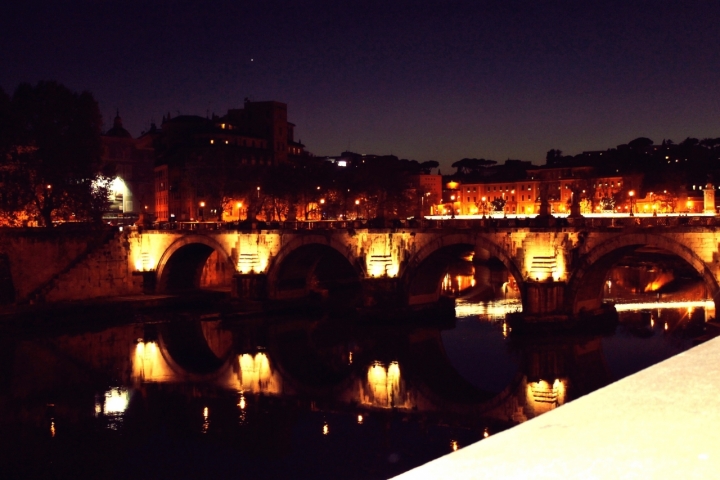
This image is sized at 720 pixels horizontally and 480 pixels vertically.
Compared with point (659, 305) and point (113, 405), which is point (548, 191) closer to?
point (659, 305)

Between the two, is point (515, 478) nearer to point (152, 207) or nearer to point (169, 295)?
point (169, 295)

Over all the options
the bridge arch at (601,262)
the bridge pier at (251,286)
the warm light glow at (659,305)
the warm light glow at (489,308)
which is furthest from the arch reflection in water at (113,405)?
the warm light glow at (659,305)

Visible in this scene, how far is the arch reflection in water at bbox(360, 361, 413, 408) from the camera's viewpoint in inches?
891

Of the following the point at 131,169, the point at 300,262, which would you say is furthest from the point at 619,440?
the point at 131,169

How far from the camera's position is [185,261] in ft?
150

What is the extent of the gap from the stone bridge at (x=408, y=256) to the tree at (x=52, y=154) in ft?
12.4

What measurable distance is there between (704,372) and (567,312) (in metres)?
27.1

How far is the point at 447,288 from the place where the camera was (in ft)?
153

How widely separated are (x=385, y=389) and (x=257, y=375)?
497cm

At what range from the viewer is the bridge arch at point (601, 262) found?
27.2m

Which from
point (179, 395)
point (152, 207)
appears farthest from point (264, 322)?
point (152, 207)

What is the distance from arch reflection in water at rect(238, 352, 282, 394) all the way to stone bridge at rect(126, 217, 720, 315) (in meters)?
7.04

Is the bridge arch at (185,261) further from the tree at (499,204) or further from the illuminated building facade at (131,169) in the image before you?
the tree at (499,204)

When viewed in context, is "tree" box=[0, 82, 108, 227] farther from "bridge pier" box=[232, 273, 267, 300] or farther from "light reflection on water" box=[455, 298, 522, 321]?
"light reflection on water" box=[455, 298, 522, 321]
